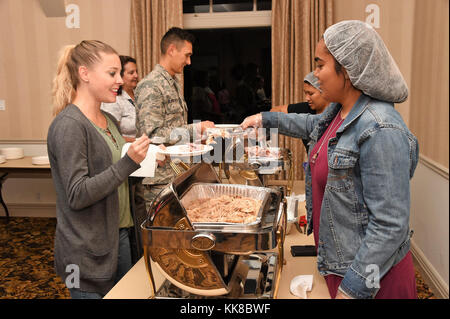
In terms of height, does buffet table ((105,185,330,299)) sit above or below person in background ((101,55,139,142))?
below

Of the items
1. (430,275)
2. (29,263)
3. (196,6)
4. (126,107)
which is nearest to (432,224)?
(430,275)

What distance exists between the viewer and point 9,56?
4.93 m

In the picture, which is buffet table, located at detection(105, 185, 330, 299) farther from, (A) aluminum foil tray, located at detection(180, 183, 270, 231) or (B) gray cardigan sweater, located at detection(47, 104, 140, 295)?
(A) aluminum foil tray, located at detection(180, 183, 270, 231)

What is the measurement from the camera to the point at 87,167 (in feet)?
5.18

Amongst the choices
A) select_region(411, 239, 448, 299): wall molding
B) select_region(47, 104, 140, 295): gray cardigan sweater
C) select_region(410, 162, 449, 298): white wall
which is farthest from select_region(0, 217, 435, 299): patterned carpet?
select_region(47, 104, 140, 295): gray cardigan sweater

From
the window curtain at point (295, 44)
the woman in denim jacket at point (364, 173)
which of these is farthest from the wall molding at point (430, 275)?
the woman in denim jacket at point (364, 173)

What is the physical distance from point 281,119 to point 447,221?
172 cm

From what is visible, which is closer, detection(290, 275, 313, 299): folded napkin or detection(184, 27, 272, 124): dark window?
detection(290, 275, 313, 299): folded napkin

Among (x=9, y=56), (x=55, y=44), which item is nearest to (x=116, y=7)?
(x=55, y=44)

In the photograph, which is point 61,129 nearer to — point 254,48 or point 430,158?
point 430,158

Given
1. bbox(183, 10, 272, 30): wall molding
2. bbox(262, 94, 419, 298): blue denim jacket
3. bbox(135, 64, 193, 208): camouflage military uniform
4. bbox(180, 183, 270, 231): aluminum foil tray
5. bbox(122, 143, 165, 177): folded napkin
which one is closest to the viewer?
bbox(262, 94, 419, 298): blue denim jacket

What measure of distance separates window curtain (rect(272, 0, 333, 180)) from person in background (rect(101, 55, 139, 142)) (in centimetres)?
147

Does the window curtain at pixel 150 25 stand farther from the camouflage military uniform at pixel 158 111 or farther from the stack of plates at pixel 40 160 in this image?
the camouflage military uniform at pixel 158 111

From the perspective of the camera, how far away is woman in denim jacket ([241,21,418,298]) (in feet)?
3.89
